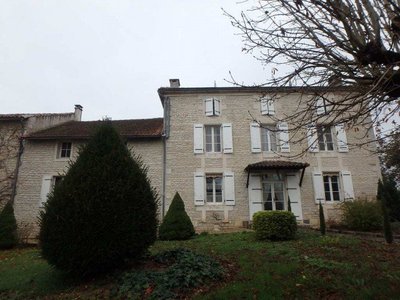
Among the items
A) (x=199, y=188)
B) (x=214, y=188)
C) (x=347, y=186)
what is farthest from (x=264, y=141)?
(x=347, y=186)

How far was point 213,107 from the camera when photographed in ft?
52.3

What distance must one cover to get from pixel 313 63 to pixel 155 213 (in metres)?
4.18

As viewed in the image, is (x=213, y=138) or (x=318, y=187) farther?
(x=213, y=138)

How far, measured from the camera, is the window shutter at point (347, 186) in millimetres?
14539

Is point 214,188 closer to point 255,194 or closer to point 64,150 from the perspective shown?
point 255,194

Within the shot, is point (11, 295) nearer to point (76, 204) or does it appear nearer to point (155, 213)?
point (76, 204)

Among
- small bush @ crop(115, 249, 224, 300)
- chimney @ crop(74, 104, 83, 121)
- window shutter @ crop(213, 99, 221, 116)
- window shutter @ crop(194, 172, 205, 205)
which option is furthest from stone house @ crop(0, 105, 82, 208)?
small bush @ crop(115, 249, 224, 300)

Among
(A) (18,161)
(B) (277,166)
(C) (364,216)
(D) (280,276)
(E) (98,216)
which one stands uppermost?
(A) (18,161)

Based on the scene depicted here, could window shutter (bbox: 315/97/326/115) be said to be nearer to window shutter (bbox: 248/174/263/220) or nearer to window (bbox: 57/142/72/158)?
window shutter (bbox: 248/174/263/220)

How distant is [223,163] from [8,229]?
8953mm

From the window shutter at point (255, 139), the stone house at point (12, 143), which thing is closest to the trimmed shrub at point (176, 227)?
the window shutter at point (255, 139)

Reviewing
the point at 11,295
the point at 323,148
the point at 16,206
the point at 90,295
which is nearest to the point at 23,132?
the point at 16,206

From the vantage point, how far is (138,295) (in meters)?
5.56

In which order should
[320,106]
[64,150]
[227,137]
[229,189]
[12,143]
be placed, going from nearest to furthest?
1. [320,106]
2. [229,189]
3. [227,137]
4. [12,143]
5. [64,150]
